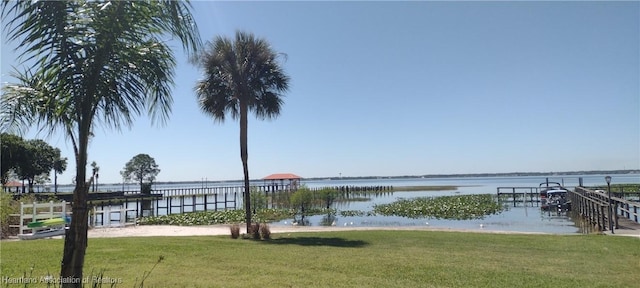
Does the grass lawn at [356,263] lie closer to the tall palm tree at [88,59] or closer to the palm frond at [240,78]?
the tall palm tree at [88,59]

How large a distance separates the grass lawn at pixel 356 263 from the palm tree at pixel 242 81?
5.89 meters

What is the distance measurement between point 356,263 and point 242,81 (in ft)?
30.2

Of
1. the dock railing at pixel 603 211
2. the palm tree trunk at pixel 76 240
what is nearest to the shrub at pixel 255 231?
the palm tree trunk at pixel 76 240

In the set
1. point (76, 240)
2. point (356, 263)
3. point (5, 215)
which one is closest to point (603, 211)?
point (356, 263)

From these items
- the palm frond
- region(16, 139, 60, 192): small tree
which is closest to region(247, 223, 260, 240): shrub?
the palm frond

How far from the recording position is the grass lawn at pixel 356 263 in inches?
252

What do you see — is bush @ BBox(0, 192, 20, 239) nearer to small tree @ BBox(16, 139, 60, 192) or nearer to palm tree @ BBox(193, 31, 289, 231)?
palm tree @ BBox(193, 31, 289, 231)

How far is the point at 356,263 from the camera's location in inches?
311

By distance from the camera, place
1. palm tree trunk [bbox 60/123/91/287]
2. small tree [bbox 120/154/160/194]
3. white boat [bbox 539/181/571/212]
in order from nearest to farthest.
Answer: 1. palm tree trunk [bbox 60/123/91/287]
2. white boat [bbox 539/181/571/212]
3. small tree [bbox 120/154/160/194]

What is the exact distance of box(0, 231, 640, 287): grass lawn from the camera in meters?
6.39

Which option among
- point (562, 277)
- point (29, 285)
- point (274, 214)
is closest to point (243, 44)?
point (29, 285)

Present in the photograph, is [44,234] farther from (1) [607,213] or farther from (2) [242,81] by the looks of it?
(1) [607,213]

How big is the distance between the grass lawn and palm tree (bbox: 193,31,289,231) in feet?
19.3

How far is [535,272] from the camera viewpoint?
7.17 m
